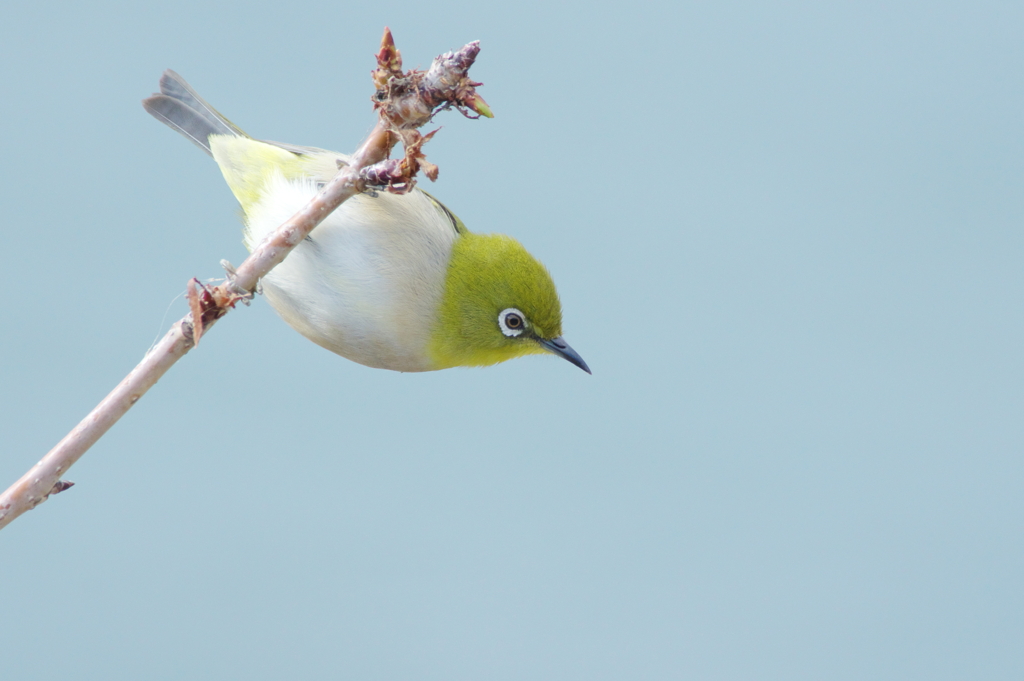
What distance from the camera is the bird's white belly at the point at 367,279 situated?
1.76m

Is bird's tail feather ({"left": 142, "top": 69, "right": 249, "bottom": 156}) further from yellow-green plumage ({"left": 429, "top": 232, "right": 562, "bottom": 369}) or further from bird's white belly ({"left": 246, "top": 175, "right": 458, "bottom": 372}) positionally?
yellow-green plumage ({"left": 429, "top": 232, "right": 562, "bottom": 369})

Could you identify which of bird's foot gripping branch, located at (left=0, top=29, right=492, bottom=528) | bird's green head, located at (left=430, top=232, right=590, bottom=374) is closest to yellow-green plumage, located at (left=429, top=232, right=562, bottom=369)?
bird's green head, located at (left=430, top=232, right=590, bottom=374)

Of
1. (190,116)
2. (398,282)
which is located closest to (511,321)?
(398,282)

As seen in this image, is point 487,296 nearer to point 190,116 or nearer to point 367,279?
point 367,279

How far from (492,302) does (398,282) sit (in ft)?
0.67

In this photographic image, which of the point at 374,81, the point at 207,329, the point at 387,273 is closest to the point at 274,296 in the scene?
the point at 387,273

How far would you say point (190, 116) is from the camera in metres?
2.10

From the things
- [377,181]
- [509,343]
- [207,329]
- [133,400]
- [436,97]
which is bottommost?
[133,400]

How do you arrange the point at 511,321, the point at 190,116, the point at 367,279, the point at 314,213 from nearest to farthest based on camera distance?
1. the point at 314,213
2. the point at 367,279
3. the point at 511,321
4. the point at 190,116

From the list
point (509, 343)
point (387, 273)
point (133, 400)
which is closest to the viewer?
point (133, 400)

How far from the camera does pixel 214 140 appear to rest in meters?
2.07

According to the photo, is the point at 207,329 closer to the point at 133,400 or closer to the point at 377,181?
the point at 133,400

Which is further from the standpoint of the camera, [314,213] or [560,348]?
[560,348]

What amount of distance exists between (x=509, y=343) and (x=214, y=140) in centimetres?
86
